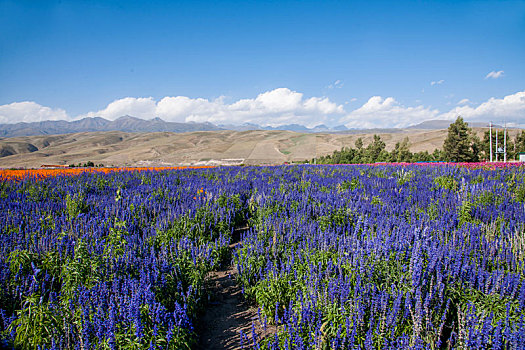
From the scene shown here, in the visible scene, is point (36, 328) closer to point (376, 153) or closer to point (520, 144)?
point (376, 153)

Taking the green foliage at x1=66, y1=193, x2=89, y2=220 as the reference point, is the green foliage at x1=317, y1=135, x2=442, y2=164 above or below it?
above

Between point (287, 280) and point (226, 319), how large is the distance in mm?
1068

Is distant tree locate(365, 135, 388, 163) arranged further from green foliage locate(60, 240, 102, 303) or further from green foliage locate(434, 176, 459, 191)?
green foliage locate(60, 240, 102, 303)

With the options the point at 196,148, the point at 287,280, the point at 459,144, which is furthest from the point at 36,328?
the point at 196,148

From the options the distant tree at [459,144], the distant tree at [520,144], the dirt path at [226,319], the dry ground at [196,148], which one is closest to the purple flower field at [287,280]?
the dirt path at [226,319]

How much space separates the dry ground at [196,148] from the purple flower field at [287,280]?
60354 mm

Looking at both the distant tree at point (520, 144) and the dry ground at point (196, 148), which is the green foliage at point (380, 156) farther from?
the dry ground at point (196, 148)

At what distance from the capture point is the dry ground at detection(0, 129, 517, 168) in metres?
82.0

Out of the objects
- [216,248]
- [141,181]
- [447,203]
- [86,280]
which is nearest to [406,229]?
[447,203]

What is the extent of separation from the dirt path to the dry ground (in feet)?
202

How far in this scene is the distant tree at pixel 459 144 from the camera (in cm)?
4250

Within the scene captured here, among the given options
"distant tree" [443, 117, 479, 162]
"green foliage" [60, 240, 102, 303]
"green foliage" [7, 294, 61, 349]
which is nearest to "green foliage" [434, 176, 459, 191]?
"green foliage" [60, 240, 102, 303]

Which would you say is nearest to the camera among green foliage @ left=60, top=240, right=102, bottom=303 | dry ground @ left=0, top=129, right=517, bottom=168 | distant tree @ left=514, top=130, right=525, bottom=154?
green foliage @ left=60, top=240, right=102, bottom=303

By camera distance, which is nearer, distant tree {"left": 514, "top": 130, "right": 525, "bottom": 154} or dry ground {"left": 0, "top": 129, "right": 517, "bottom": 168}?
distant tree {"left": 514, "top": 130, "right": 525, "bottom": 154}
